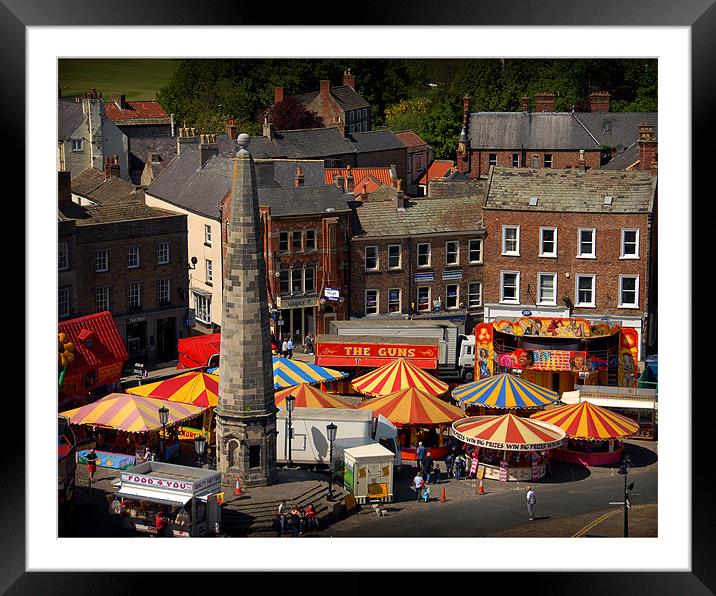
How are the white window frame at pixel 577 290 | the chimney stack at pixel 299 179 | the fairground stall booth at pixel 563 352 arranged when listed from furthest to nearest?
the chimney stack at pixel 299 179, the white window frame at pixel 577 290, the fairground stall booth at pixel 563 352

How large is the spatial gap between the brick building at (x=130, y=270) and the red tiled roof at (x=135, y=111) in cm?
4131

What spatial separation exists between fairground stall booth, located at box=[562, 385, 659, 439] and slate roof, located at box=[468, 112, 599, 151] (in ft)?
156

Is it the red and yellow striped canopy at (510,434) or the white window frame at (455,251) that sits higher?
the white window frame at (455,251)

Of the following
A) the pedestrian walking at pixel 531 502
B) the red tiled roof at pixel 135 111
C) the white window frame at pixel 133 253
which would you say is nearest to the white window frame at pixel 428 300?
the white window frame at pixel 133 253

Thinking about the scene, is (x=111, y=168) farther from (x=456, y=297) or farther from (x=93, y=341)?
(x=93, y=341)

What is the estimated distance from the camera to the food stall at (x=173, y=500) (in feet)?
148

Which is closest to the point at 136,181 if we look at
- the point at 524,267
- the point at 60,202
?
the point at 60,202

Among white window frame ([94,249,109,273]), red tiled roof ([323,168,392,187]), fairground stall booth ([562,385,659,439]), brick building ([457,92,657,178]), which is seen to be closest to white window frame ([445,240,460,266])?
fairground stall booth ([562,385,659,439])

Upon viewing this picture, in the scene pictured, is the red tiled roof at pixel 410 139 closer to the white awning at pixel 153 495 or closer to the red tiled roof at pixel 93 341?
the red tiled roof at pixel 93 341

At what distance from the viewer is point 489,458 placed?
54.5 meters

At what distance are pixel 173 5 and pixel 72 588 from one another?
12.1 meters

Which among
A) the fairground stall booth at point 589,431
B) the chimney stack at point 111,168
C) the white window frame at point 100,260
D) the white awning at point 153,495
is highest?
the chimney stack at point 111,168

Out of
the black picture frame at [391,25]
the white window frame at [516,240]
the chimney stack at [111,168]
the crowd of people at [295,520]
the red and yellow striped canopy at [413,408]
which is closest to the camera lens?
the black picture frame at [391,25]

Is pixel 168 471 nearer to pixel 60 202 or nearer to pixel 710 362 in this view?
pixel 710 362
